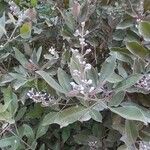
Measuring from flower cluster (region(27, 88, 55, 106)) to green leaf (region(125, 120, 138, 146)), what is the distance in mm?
194

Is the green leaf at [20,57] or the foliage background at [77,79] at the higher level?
the green leaf at [20,57]

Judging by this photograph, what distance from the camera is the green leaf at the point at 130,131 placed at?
93 centimetres

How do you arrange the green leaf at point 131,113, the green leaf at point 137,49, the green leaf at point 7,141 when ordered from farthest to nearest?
the green leaf at point 7,141 → the green leaf at point 137,49 → the green leaf at point 131,113

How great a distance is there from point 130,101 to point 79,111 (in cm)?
16

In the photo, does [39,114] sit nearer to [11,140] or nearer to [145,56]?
[11,140]

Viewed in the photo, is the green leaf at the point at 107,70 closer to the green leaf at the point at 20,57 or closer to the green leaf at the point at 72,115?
the green leaf at the point at 72,115

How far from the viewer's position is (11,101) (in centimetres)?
107

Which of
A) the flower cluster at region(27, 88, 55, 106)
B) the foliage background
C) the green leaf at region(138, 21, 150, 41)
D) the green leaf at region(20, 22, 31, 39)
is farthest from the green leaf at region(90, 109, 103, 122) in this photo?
the green leaf at region(20, 22, 31, 39)

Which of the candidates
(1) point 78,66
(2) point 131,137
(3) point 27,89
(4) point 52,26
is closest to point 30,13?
(4) point 52,26

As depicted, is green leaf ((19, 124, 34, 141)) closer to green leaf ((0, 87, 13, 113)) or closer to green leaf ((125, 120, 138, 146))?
green leaf ((0, 87, 13, 113))

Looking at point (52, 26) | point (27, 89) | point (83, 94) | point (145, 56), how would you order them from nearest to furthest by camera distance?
point (83, 94) < point (145, 56) < point (27, 89) < point (52, 26)

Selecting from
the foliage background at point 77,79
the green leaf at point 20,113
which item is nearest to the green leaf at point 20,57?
the foliage background at point 77,79

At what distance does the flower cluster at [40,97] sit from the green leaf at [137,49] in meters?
0.23

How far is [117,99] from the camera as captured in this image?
2.92ft
